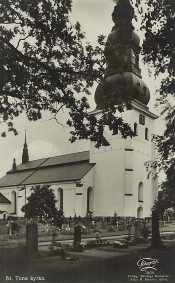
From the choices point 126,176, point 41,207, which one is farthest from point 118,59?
point 126,176

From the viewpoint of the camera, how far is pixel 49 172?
66.6 feet

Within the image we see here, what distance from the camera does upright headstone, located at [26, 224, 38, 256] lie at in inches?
325

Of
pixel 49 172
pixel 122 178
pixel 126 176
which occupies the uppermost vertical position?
pixel 49 172

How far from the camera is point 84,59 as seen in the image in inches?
289

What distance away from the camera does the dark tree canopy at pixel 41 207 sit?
9.13 m

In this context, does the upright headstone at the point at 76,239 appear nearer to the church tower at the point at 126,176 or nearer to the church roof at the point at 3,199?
the church tower at the point at 126,176

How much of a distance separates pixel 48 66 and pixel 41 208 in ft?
12.6

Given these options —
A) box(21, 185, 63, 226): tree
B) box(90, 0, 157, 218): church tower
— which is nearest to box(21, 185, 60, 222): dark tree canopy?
box(21, 185, 63, 226): tree

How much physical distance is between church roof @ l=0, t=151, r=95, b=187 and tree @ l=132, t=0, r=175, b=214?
38.8 feet

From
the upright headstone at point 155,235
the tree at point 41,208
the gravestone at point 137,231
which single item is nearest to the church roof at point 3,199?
the tree at point 41,208

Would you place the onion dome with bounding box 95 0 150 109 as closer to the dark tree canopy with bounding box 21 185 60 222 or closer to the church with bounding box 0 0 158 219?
the dark tree canopy with bounding box 21 185 60 222

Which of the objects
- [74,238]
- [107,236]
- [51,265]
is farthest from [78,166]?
[51,265]

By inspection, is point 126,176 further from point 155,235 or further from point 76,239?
point 76,239

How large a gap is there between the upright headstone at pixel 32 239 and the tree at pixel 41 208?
481mm
